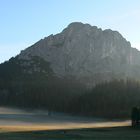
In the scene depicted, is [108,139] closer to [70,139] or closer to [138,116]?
[70,139]

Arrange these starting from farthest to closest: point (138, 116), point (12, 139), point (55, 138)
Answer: point (138, 116)
point (55, 138)
point (12, 139)

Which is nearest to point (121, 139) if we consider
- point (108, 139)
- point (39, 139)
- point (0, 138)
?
point (108, 139)

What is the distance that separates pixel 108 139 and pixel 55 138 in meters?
9.26

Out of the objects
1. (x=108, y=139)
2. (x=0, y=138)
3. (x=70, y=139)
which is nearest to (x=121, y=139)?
(x=108, y=139)

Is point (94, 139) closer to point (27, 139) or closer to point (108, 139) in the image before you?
point (108, 139)

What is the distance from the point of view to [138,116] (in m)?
137

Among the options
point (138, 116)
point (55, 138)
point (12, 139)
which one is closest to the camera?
point (12, 139)

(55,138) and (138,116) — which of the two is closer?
(55,138)

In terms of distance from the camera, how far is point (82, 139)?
8250cm

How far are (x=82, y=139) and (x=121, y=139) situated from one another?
21.2 feet

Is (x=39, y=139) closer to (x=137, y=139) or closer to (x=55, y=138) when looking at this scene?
(x=55, y=138)

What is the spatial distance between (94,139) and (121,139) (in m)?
4.48

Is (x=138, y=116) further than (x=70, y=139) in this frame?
Yes

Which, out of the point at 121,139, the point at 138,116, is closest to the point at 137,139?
the point at 121,139
